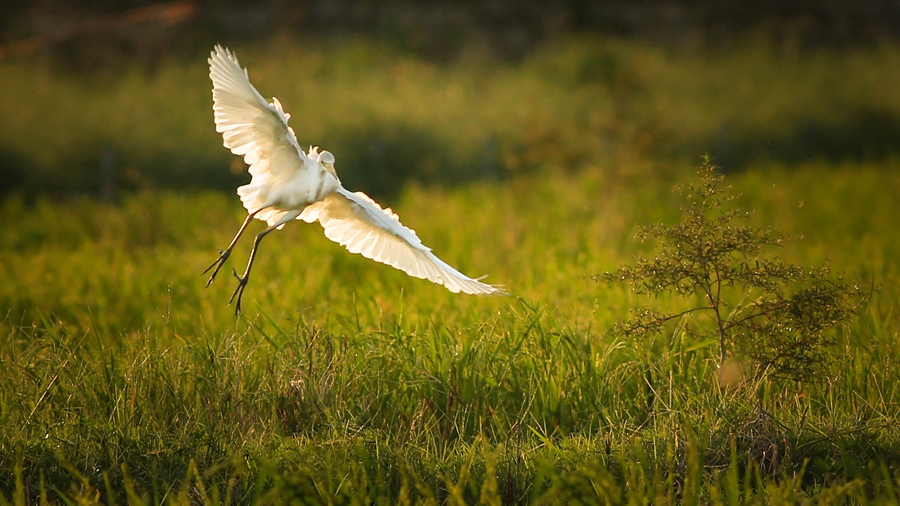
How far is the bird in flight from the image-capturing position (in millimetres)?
3840

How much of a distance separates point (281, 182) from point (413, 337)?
1.01m

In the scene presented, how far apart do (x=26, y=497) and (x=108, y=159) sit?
1062 centimetres

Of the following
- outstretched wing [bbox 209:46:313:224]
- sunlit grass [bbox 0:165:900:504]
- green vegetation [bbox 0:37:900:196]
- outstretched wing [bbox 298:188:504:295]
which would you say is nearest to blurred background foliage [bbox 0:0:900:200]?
green vegetation [bbox 0:37:900:196]

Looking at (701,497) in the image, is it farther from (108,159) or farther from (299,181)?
(108,159)

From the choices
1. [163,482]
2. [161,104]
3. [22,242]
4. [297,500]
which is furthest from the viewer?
[161,104]

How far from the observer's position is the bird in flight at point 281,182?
12.6 ft

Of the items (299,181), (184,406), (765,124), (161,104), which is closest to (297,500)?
(184,406)

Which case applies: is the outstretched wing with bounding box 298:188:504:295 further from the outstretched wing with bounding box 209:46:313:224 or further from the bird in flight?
the outstretched wing with bounding box 209:46:313:224

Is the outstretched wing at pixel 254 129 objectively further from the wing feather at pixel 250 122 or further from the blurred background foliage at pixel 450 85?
the blurred background foliage at pixel 450 85

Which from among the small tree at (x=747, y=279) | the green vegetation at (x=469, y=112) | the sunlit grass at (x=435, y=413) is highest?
the green vegetation at (x=469, y=112)

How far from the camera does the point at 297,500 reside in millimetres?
3309

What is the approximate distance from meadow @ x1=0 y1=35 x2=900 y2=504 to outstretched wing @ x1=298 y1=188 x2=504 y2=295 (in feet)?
1.20

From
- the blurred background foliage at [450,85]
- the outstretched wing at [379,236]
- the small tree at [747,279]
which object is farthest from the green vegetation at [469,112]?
the small tree at [747,279]

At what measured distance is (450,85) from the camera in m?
19.2
